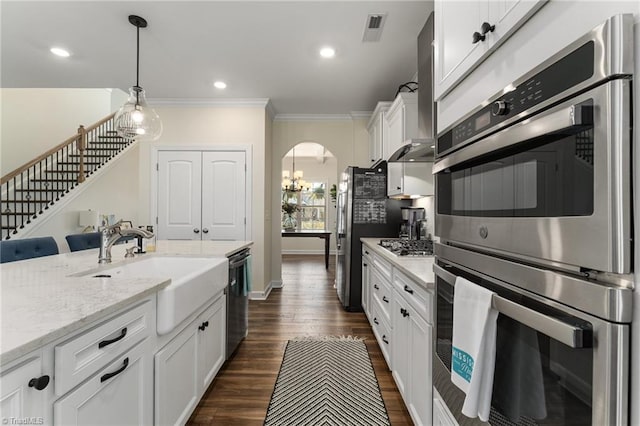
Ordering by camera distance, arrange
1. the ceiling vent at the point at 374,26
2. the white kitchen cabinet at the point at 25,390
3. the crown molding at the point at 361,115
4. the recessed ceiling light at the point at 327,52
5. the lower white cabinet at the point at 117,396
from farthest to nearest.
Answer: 1. the crown molding at the point at 361,115
2. the recessed ceiling light at the point at 327,52
3. the ceiling vent at the point at 374,26
4. the lower white cabinet at the point at 117,396
5. the white kitchen cabinet at the point at 25,390

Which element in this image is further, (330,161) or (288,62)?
(330,161)

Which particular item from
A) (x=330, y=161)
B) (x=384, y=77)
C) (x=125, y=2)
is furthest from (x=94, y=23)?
(x=330, y=161)

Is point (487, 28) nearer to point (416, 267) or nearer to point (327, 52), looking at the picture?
point (416, 267)

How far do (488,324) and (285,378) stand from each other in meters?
1.91

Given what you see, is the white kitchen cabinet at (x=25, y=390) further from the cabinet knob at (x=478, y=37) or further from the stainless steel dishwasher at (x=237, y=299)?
the stainless steel dishwasher at (x=237, y=299)

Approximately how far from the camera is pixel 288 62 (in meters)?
3.38

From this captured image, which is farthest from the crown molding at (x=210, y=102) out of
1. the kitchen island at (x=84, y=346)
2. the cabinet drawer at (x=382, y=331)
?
the kitchen island at (x=84, y=346)

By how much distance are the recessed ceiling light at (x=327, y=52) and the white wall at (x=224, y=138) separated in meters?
1.65

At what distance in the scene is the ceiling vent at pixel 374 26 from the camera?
2.56 m

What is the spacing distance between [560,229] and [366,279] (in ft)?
10.1

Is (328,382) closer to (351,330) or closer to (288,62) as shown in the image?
(351,330)

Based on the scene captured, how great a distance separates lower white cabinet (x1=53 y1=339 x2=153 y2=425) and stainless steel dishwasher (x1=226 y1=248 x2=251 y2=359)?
1.21 metres

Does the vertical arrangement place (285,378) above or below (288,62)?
below

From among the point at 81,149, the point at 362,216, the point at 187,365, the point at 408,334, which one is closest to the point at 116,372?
the point at 187,365
